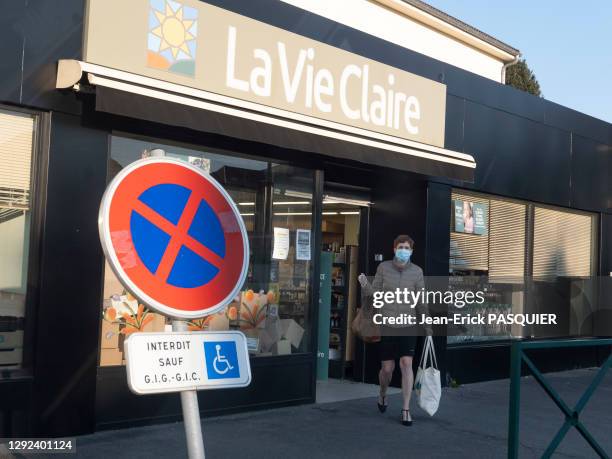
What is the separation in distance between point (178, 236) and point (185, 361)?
46 centimetres

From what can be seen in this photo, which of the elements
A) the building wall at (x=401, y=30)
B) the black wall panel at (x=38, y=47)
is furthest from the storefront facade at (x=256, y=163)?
the building wall at (x=401, y=30)

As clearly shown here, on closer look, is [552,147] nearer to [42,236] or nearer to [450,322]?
[450,322]

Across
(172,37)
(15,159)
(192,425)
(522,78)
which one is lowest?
(192,425)

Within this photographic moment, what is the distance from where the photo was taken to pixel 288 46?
7.62 m

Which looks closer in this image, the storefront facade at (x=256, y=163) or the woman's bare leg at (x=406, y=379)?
the storefront facade at (x=256, y=163)

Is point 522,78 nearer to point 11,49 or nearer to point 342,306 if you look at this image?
point 342,306

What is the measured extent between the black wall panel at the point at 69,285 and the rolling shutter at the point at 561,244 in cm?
724

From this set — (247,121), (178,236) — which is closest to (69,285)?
(247,121)

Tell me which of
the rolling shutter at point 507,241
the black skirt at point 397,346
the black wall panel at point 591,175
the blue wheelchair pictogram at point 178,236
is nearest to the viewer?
the blue wheelchair pictogram at point 178,236

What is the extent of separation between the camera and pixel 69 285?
20.0 ft

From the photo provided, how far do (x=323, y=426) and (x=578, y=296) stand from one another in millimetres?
6711

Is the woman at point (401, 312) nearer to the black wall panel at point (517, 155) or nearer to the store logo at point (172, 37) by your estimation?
the store logo at point (172, 37)

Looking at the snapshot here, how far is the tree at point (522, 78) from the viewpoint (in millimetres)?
34219

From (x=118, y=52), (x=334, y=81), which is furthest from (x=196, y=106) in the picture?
(x=334, y=81)
